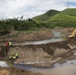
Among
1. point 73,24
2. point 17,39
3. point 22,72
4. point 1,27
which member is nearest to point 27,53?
point 22,72

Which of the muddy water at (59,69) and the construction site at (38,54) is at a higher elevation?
the construction site at (38,54)

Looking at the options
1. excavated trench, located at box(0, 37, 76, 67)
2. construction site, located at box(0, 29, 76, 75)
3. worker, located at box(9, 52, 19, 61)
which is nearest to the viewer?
construction site, located at box(0, 29, 76, 75)

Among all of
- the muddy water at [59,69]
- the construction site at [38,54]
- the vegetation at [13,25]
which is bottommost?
the muddy water at [59,69]

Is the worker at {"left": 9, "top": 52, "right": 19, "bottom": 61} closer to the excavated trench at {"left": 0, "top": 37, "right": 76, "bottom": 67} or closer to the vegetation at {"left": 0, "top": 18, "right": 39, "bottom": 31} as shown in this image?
the excavated trench at {"left": 0, "top": 37, "right": 76, "bottom": 67}

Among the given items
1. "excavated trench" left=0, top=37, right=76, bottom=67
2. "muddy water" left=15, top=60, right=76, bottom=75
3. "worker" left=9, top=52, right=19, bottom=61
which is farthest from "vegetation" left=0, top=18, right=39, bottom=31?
"muddy water" left=15, top=60, right=76, bottom=75

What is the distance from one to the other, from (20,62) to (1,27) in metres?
46.5

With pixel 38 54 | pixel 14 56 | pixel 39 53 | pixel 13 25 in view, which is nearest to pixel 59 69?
pixel 38 54

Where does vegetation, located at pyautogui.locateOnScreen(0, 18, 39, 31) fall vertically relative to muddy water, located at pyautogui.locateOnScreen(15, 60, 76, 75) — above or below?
above

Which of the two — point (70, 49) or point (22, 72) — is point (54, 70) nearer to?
point (22, 72)

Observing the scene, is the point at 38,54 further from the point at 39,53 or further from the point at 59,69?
the point at 59,69

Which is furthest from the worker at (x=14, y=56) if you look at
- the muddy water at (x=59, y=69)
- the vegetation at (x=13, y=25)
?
the vegetation at (x=13, y=25)

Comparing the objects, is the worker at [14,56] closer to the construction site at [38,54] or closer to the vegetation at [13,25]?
the construction site at [38,54]

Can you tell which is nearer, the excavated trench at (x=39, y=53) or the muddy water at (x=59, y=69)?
the muddy water at (x=59, y=69)

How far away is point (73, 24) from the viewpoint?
12575 cm
